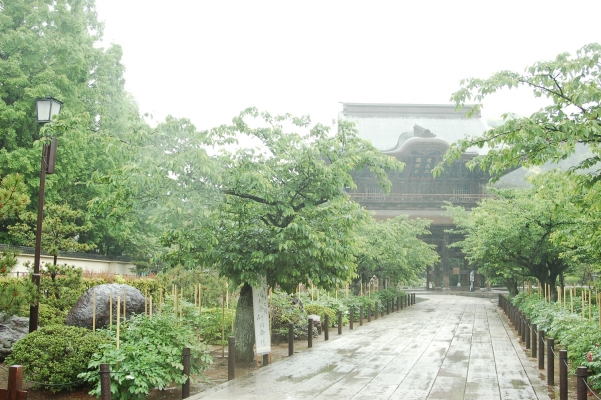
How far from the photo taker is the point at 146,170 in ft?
29.6

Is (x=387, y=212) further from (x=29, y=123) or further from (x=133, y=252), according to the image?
(x=29, y=123)

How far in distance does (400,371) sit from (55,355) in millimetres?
6212

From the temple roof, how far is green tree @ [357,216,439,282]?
708 inches

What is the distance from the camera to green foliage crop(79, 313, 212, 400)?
8.03m

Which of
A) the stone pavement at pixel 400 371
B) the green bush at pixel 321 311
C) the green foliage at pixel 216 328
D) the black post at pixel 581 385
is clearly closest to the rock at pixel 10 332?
the green foliage at pixel 216 328

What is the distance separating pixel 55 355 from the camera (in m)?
8.77

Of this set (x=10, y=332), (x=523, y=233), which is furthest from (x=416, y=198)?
(x=10, y=332)

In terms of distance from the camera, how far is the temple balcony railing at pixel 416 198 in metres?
41.4

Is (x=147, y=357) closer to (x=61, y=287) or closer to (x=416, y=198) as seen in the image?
(x=61, y=287)

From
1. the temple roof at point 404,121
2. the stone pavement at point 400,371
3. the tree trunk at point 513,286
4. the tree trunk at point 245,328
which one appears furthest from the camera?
the temple roof at point 404,121

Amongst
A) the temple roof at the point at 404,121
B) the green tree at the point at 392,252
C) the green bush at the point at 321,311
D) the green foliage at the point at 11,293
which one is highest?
the temple roof at the point at 404,121

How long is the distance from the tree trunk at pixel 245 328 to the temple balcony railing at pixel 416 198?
29.4 meters

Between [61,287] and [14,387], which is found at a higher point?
[61,287]

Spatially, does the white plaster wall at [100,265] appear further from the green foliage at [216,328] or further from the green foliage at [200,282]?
the green foliage at [216,328]
